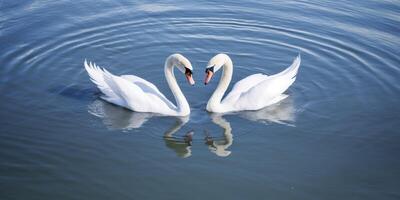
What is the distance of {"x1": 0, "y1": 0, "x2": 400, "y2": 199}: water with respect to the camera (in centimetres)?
1055

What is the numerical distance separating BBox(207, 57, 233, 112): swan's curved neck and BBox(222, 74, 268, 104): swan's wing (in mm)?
179

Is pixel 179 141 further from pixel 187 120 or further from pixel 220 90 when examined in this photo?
pixel 220 90

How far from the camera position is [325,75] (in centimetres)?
1453

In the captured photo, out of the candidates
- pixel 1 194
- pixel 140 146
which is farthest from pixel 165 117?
pixel 1 194

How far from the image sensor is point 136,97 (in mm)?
12531

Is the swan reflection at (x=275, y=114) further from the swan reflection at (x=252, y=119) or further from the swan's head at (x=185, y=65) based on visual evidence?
the swan's head at (x=185, y=65)

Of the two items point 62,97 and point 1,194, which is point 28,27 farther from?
point 1,194

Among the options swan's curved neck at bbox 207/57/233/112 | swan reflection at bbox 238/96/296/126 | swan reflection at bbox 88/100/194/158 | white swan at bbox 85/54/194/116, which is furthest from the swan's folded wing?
swan reflection at bbox 238/96/296/126

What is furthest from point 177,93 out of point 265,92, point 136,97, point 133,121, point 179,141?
point 265,92

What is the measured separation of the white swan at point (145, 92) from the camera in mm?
12508

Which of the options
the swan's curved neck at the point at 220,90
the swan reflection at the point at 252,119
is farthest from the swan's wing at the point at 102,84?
the swan reflection at the point at 252,119

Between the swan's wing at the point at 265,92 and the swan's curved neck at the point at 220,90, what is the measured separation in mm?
371

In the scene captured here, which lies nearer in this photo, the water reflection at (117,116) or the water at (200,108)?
the water at (200,108)

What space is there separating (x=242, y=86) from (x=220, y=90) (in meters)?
0.61
